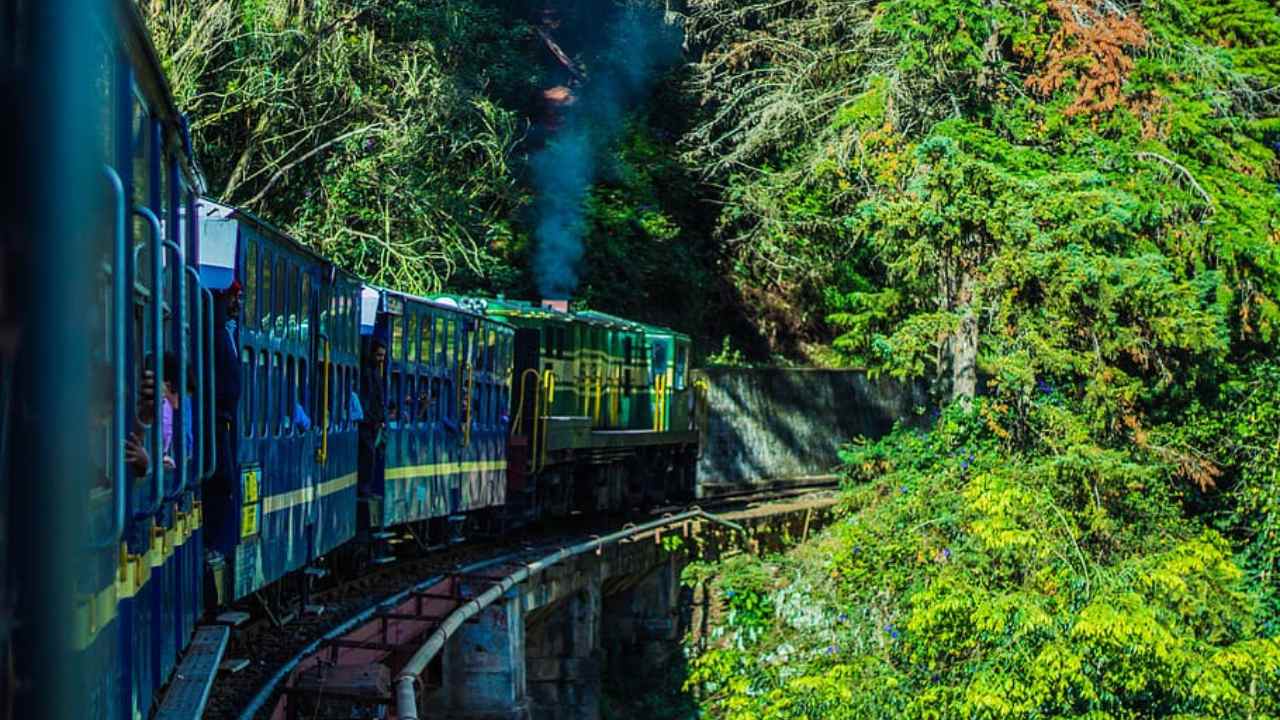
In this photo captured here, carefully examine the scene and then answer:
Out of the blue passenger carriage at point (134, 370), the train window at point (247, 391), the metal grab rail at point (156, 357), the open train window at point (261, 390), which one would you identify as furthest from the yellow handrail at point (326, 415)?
the metal grab rail at point (156, 357)

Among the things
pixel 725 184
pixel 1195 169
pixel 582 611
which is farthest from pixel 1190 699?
pixel 725 184

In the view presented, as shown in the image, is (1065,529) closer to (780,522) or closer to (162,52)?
(780,522)

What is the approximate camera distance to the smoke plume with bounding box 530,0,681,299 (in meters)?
31.2

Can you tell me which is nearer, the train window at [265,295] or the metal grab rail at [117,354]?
the metal grab rail at [117,354]

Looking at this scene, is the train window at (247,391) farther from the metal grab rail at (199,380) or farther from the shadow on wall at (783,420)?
the shadow on wall at (783,420)

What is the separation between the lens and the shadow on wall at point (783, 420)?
3525 cm

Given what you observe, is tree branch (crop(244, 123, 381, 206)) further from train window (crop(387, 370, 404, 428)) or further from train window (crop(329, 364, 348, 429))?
train window (crop(329, 364, 348, 429))

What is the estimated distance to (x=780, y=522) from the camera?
27.5 meters

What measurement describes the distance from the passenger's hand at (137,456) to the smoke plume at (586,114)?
26010 millimetres

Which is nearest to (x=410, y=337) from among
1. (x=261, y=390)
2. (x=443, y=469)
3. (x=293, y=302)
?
(x=443, y=469)

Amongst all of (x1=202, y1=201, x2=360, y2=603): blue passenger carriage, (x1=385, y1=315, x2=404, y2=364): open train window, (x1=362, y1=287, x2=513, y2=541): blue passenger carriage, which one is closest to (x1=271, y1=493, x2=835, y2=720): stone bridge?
(x1=202, y1=201, x2=360, y2=603): blue passenger carriage

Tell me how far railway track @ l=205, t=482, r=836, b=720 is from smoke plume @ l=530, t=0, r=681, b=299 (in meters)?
7.83

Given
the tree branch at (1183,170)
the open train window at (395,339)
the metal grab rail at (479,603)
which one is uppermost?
the tree branch at (1183,170)

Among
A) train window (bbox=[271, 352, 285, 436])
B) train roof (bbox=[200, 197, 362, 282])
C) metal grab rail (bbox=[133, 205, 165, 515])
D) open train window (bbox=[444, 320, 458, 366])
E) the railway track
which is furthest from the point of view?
open train window (bbox=[444, 320, 458, 366])
